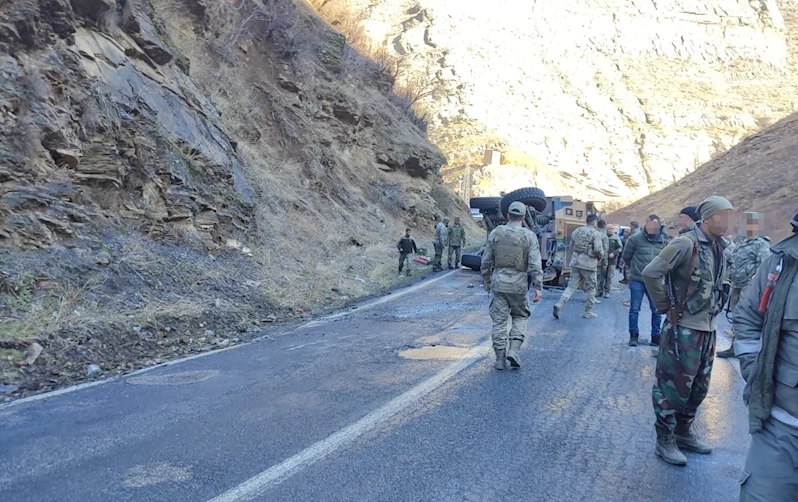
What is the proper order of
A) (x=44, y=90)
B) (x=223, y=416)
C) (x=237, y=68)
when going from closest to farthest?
(x=223, y=416) → (x=44, y=90) → (x=237, y=68)

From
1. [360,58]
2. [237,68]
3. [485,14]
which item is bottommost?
[237,68]

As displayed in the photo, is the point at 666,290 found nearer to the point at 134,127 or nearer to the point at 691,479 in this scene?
the point at 691,479

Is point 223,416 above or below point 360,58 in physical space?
below

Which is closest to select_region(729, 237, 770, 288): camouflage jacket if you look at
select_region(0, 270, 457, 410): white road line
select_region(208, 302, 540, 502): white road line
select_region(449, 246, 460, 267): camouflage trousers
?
select_region(208, 302, 540, 502): white road line

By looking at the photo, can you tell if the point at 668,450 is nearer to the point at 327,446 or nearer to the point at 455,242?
the point at 327,446

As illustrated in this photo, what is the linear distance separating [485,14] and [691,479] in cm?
9613

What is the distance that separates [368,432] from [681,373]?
2269 millimetres

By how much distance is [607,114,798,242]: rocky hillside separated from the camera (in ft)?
105

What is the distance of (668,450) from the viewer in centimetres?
411

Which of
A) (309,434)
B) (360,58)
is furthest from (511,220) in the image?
(360,58)

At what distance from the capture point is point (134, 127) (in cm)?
1149

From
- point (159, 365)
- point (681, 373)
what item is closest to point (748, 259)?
point (681, 373)

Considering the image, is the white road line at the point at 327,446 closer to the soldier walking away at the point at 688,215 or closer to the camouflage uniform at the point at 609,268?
the soldier walking away at the point at 688,215

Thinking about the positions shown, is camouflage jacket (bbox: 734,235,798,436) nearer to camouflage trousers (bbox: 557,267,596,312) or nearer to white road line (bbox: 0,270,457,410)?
white road line (bbox: 0,270,457,410)
